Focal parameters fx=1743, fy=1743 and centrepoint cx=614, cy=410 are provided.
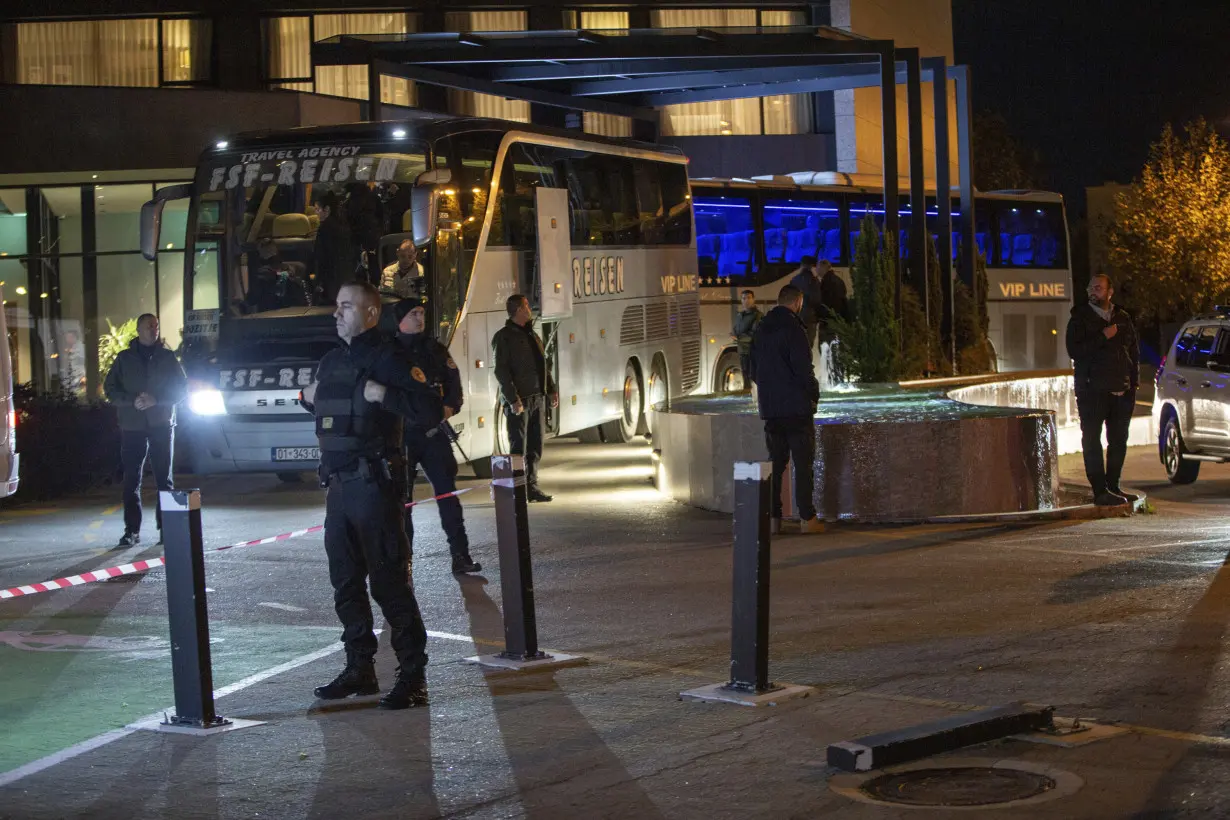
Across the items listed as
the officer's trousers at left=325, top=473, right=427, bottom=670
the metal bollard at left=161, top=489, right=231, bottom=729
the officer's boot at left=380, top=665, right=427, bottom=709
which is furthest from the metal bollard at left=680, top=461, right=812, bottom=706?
the metal bollard at left=161, top=489, right=231, bottom=729

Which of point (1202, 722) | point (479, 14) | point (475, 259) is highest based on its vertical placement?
point (479, 14)

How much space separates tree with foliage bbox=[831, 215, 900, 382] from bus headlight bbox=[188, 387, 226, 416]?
9000 millimetres

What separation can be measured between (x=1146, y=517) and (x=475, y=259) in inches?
282

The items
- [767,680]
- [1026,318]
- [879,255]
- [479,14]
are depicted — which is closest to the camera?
[767,680]

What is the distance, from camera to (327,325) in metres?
17.5

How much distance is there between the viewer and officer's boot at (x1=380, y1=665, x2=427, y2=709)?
306 inches

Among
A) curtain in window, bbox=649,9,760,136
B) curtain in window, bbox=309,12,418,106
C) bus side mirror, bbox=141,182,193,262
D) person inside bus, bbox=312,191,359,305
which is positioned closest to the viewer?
person inside bus, bbox=312,191,359,305

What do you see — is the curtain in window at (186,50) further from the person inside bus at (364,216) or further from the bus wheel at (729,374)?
the person inside bus at (364,216)

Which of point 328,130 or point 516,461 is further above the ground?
point 328,130

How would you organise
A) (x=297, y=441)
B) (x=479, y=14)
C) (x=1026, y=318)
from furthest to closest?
(x=479, y=14) → (x=1026, y=318) → (x=297, y=441)

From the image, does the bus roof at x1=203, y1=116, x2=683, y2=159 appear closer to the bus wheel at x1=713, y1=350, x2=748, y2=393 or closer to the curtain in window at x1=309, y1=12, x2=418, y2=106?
the bus wheel at x1=713, y1=350, x2=748, y2=393

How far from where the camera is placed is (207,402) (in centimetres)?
1758

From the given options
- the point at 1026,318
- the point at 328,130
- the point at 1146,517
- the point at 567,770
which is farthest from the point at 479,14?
the point at 567,770

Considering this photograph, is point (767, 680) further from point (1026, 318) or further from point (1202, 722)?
point (1026, 318)
